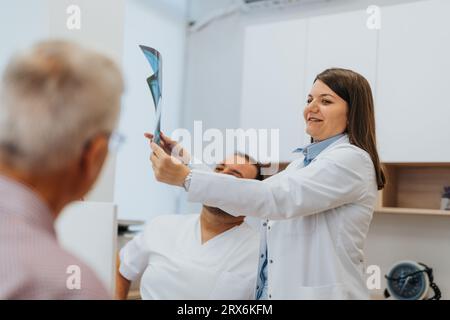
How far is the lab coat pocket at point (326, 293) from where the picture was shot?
1152 millimetres

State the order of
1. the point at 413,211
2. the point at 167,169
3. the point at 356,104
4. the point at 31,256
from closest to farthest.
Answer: the point at 31,256 < the point at 167,169 < the point at 356,104 < the point at 413,211

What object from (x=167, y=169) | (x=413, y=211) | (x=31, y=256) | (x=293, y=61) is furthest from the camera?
(x=293, y=61)

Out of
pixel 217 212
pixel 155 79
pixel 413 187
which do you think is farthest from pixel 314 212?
pixel 413 187

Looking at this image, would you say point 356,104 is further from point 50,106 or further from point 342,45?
point 342,45

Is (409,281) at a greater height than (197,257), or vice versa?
(197,257)

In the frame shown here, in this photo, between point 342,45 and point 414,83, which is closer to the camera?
point 414,83

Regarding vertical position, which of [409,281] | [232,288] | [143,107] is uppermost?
[143,107]

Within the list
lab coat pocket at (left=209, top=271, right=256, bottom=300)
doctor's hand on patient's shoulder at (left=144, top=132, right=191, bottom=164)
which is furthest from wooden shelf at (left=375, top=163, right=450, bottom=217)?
doctor's hand on patient's shoulder at (left=144, top=132, right=191, bottom=164)

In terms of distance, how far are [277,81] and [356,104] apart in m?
1.49

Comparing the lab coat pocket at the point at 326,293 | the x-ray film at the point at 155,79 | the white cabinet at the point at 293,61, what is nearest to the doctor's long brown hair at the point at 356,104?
the lab coat pocket at the point at 326,293

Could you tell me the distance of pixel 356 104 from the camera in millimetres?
1235

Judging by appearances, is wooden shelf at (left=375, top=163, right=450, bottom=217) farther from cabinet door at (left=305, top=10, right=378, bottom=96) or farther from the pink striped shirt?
the pink striped shirt

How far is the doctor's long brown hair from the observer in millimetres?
1232
